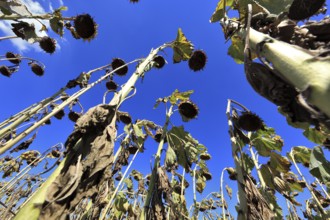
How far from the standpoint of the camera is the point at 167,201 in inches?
117

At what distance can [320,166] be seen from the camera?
2514mm

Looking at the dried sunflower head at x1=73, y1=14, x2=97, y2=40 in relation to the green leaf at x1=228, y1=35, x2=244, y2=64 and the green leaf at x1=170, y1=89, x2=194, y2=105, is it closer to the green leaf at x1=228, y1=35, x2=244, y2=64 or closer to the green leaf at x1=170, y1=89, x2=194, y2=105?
the green leaf at x1=170, y1=89, x2=194, y2=105

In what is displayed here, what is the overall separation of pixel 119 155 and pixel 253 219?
2.90 m

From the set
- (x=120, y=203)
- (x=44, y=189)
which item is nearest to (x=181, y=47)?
(x=44, y=189)

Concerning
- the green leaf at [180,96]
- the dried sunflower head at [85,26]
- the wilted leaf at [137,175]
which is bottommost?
the dried sunflower head at [85,26]

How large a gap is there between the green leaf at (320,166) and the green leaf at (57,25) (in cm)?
335

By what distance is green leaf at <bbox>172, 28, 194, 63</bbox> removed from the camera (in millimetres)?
3385

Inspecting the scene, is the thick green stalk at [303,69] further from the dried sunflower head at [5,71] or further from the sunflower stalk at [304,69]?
the dried sunflower head at [5,71]

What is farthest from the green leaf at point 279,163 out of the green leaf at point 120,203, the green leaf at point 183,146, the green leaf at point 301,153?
the green leaf at point 120,203

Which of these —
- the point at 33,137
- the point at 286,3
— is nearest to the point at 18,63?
the point at 33,137

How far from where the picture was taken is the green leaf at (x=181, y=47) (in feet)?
11.1

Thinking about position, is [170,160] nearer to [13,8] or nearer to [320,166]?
[320,166]

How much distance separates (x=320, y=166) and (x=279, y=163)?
0.55m

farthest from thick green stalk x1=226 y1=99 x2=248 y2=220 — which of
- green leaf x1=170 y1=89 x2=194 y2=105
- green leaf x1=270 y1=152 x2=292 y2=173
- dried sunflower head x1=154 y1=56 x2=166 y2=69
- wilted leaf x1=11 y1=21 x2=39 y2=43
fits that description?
wilted leaf x1=11 y1=21 x2=39 y2=43
